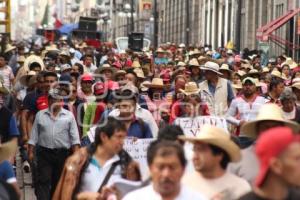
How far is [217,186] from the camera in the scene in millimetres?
7117

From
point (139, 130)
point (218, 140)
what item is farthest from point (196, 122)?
point (218, 140)

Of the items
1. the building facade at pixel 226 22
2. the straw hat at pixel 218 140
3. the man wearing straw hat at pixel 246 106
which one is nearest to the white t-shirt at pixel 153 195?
the straw hat at pixel 218 140

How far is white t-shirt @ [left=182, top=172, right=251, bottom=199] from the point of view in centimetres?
705

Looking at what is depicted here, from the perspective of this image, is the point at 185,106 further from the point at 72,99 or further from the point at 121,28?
the point at 121,28

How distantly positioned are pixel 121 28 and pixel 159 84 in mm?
86080

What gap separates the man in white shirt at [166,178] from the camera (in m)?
6.34

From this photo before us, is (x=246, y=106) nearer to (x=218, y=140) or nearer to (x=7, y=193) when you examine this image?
(x=218, y=140)

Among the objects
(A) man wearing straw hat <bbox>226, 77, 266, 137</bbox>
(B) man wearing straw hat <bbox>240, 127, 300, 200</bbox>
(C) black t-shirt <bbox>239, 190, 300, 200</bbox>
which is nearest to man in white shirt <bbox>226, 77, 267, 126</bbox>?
(A) man wearing straw hat <bbox>226, 77, 266, 137</bbox>

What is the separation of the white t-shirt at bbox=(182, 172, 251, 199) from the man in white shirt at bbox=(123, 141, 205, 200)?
0.53m

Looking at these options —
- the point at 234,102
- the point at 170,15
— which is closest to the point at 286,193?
the point at 234,102

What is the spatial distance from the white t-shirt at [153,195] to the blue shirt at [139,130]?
15.0 ft

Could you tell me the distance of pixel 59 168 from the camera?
12.5 m

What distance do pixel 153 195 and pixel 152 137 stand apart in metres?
4.82

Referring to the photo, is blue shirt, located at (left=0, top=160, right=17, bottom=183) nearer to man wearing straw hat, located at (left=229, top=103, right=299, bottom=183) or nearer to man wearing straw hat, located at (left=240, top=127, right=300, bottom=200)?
man wearing straw hat, located at (left=229, top=103, right=299, bottom=183)
